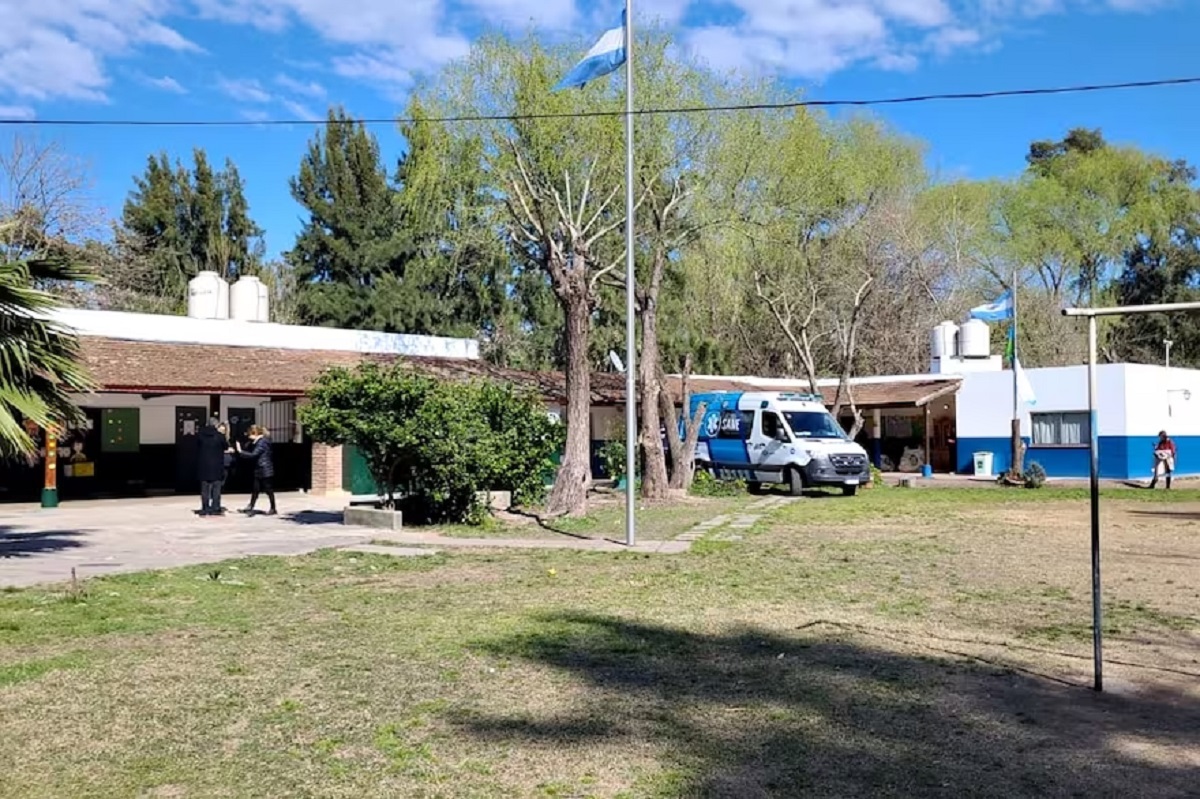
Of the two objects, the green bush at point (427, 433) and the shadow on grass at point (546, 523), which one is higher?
the green bush at point (427, 433)

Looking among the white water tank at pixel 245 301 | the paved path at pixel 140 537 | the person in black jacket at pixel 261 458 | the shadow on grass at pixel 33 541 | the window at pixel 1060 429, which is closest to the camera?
the paved path at pixel 140 537

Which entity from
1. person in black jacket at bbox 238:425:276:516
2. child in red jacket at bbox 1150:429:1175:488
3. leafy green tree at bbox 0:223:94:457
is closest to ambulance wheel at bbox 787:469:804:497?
child in red jacket at bbox 1150:429:1175:488

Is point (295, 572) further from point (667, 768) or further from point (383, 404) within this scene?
point (667, 768)

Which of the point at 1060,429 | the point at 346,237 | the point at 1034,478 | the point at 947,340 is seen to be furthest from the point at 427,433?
the point at 346,237

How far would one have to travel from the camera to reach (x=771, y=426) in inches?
1081

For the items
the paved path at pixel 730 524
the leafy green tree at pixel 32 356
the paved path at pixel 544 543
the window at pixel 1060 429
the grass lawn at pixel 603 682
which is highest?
the leafy green tree at pixel 32 356

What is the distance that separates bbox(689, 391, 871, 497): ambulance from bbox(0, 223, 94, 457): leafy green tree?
656 inches

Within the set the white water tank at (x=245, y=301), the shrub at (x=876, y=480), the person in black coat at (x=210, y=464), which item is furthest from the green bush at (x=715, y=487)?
the white water tank at (x=245, y=301)

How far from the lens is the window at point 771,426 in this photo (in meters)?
27.2

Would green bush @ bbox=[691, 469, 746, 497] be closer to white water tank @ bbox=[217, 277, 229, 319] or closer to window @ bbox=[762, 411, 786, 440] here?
window @ bbox=[762, 411, 786, 440]

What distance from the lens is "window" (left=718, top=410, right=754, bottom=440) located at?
2797cm

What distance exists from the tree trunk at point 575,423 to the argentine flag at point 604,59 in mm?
4411

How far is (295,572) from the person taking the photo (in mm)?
12547

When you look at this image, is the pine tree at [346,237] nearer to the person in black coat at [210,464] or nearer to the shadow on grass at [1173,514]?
the person in black coat at [210,464]
